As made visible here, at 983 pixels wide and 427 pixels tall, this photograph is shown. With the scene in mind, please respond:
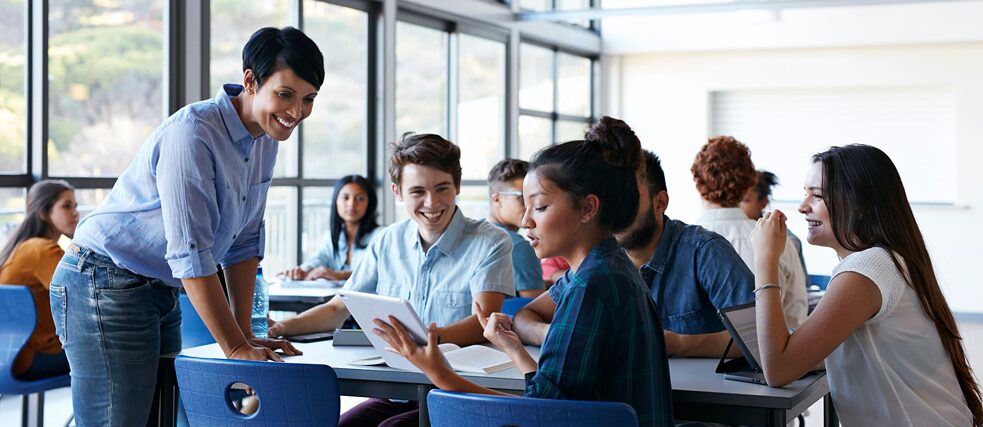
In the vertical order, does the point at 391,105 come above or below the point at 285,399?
above

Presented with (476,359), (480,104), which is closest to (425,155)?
(476,359)

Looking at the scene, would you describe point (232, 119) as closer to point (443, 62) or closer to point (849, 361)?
point (849, 361)

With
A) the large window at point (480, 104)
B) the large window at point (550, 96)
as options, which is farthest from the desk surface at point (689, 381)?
the large window at point (550, 96)

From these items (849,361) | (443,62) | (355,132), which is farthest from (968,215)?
(849,361)

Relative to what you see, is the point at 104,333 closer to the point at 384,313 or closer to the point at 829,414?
the point at 384,313

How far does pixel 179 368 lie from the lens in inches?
88.3

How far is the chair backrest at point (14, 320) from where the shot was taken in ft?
11.8

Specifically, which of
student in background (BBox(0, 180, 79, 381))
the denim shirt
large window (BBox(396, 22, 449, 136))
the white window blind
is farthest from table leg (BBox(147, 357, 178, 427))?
the white window blind

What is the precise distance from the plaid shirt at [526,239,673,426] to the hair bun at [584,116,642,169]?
171 mm

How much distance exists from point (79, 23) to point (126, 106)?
19.5 inches

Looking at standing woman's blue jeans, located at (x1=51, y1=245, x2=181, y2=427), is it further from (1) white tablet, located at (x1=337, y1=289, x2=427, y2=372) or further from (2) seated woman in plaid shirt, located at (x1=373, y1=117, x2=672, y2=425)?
(2) seated woman in plaid shirt, located at (x1=373, y1=117, x2=672, y2=425)

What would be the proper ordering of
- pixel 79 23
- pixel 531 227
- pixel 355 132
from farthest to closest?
pixel 355 132, pixel 79 23, pixel 531 227

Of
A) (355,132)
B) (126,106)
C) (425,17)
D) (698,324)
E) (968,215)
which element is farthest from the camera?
(968,215)

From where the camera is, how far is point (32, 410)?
185 inches
